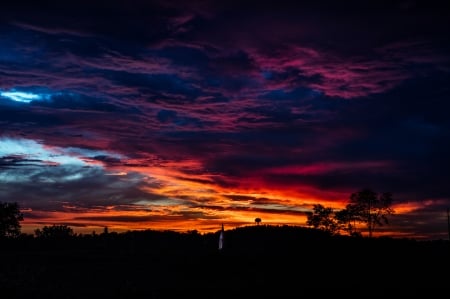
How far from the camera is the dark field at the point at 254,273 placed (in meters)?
35.5

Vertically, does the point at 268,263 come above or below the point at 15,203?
below

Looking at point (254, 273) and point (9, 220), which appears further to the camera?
point (9, 220)

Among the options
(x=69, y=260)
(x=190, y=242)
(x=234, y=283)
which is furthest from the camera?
(x=190, y=242)

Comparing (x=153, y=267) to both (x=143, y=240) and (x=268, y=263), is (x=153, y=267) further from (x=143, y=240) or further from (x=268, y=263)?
(x=143, y=240)

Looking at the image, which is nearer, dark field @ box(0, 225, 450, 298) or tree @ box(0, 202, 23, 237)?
dark field @ box(0, 225, 450, 298)

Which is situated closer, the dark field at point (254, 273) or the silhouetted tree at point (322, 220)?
the dark field at point (254, 273)

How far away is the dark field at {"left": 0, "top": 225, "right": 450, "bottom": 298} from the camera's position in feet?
117

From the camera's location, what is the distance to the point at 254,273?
45062 mm

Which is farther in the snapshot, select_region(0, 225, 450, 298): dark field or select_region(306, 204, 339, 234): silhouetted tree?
select_region(306, 204, 339, 234): silhouetted tree

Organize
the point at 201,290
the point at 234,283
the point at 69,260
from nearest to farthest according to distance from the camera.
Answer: the point at 201,290 → the point at 234,283 → the point at 69,260

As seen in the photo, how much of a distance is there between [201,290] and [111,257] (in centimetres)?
2477

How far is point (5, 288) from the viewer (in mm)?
33906

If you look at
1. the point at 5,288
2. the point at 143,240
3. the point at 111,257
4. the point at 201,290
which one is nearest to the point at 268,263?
the point at 201,290

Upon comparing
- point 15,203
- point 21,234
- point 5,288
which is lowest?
point 5,288
